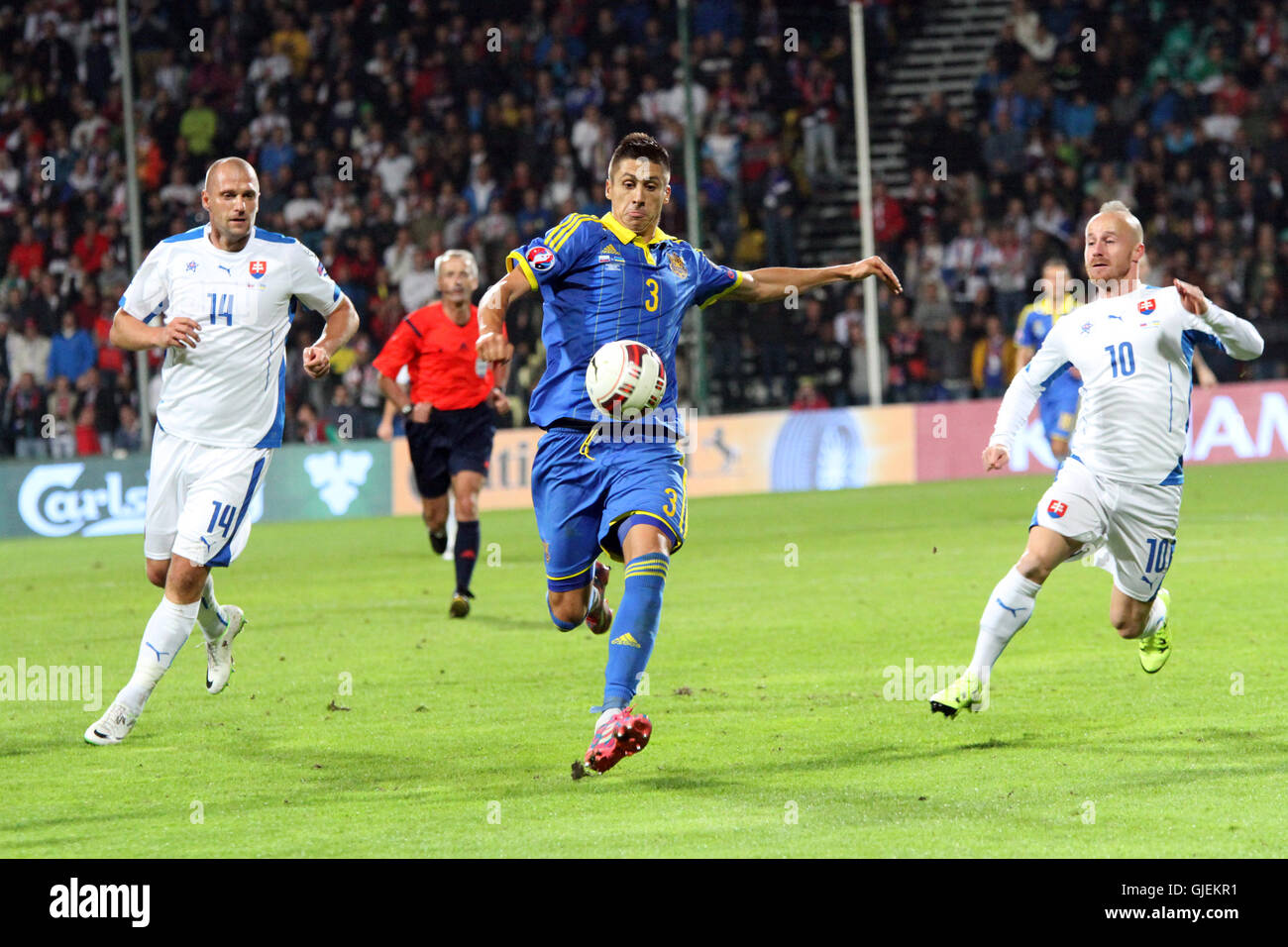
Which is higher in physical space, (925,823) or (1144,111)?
(1144,111)

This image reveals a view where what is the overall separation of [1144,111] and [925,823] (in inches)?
831

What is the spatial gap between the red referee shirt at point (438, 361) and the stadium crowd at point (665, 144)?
7396 mm

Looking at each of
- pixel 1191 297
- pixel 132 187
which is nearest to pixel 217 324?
pixel 1191 297

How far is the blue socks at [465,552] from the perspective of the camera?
38.8 feet

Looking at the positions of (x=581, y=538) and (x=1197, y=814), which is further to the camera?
(x=581, y=538)

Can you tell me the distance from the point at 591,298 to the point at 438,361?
6.17 metres

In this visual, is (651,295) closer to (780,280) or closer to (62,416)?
(780,280)

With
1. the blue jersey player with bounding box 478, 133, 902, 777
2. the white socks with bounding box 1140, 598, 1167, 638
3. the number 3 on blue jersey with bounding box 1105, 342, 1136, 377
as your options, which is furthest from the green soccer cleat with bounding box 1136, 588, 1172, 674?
the blue jersey player with bounding box 478, 133, 902, 777

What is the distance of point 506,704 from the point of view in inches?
327

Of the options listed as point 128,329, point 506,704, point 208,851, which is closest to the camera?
point 208,851

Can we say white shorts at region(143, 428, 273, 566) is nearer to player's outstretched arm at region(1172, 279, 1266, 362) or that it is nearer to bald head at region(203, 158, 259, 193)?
bald head at region(203, 158, 259, 193)

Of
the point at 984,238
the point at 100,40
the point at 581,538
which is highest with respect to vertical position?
the point at 100,40
